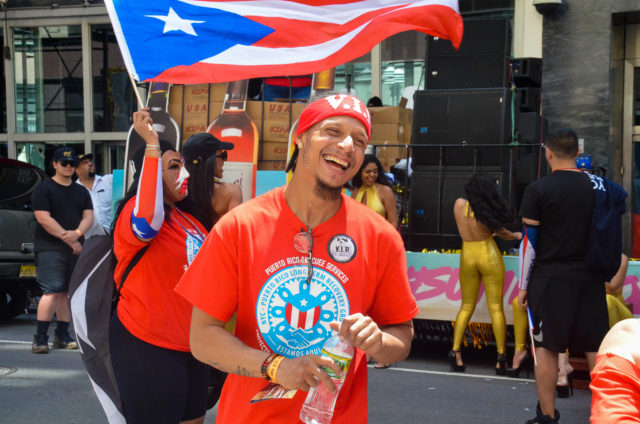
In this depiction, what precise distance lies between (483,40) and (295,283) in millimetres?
7482

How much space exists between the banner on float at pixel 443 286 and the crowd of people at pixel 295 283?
3.69 feet

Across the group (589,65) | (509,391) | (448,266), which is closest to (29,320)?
(448,266)

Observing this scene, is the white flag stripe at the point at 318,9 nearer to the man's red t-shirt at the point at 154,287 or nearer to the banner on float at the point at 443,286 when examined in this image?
the man's red t-shirt at the point at 154,287

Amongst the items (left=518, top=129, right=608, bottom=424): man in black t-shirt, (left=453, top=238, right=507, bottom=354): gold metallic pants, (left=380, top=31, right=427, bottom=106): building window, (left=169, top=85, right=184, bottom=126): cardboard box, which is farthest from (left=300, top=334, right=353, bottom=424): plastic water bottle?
(left=380, top=31, right=427, bottom=106): building window

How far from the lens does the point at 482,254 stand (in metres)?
7.38

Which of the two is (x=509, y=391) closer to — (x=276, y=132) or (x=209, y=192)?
(x=209, y=192)

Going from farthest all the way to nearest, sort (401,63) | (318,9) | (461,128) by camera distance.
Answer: (401,63) → (461,128) → (318,9)

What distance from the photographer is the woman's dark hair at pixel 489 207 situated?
7211 millimetres

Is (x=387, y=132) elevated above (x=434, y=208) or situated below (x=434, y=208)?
above

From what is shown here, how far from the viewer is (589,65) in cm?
1195

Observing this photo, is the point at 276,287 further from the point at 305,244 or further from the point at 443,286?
the point at 443,286

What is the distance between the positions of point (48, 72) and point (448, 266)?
41.0 feet

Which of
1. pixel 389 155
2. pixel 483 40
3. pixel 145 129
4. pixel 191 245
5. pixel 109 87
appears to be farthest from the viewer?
pixel 109 87

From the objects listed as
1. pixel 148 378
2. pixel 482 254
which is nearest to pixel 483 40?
pixel 482 254
